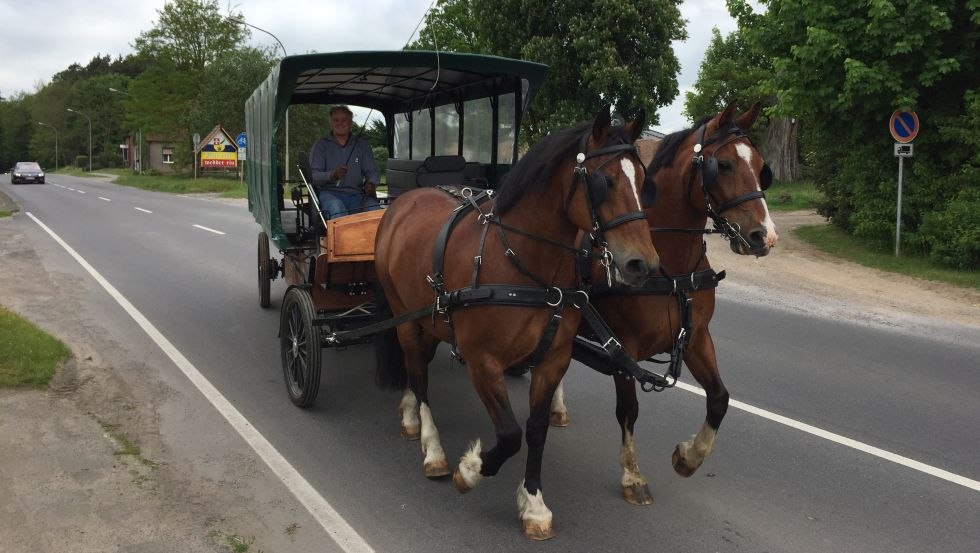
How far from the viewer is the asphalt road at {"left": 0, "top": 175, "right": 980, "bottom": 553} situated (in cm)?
381

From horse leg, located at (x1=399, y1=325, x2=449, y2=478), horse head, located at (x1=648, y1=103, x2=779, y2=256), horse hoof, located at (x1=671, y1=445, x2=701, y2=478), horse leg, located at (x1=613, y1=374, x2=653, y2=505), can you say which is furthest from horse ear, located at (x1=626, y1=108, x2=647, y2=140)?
horse leg, located at (x1=399, y1=325, x2=449, y2=478)

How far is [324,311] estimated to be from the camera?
20.7 ft

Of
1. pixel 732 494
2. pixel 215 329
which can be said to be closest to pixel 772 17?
pixel 215 329

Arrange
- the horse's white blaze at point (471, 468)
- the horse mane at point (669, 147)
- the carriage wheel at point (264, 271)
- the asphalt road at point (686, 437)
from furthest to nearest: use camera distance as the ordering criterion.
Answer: the carriage wheel at point (264, 271) < the horse mane at point (669, 147) < the horse's white blaze at point (471, 468) < the asphalt road at point (686, 437)

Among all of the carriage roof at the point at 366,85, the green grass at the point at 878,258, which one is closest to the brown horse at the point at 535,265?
the carriage roof at the point at 366,85

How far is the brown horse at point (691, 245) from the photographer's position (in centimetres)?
387

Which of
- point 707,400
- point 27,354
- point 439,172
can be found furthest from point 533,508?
point 27,354

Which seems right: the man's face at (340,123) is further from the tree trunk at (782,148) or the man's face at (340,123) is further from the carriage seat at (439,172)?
the tree trunk at (782,148)

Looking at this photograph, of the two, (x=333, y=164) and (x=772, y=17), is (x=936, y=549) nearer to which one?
(x=333, y=164)

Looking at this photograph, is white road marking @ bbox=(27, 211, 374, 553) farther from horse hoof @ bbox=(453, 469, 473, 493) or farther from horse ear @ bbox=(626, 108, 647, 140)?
horse ear @ bbox=(626, 108, 647, 140)

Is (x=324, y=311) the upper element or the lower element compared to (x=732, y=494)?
upper

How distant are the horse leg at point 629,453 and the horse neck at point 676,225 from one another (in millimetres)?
696

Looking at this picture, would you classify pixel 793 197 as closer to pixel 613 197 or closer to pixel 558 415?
pixel 558 415

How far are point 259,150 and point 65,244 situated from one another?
9719mm
